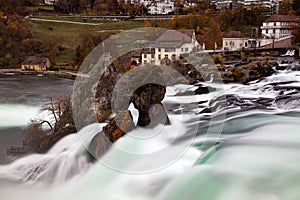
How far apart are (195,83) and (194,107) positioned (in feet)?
4.54

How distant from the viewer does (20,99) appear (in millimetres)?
7859

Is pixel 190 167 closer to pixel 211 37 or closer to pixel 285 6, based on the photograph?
pixel 211 37

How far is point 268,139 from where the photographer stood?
14.7 ft

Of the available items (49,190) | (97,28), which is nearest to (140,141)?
(49,190)

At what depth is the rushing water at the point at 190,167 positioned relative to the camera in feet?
11.7

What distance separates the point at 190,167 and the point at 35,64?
29.9 feet

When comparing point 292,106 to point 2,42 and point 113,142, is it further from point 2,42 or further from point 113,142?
point 2,42

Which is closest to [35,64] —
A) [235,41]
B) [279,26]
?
[235,41]

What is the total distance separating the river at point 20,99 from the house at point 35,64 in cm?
78

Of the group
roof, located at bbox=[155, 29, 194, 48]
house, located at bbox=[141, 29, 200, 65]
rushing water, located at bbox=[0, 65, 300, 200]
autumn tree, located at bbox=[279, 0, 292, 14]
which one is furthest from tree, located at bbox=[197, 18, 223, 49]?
rushing water, located at bbox=[0, 65, 300, 200]

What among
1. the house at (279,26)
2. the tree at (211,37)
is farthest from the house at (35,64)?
the house at (279,26)

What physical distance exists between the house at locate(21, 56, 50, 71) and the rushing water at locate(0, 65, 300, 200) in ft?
24.5

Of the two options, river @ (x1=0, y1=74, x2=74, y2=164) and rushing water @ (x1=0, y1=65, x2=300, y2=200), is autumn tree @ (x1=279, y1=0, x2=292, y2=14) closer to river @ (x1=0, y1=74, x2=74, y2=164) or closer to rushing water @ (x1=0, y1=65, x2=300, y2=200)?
river @ (x1=0, y1=74, x2=74, y2=164)

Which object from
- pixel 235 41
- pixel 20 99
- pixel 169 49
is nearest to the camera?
pixel 20 99
